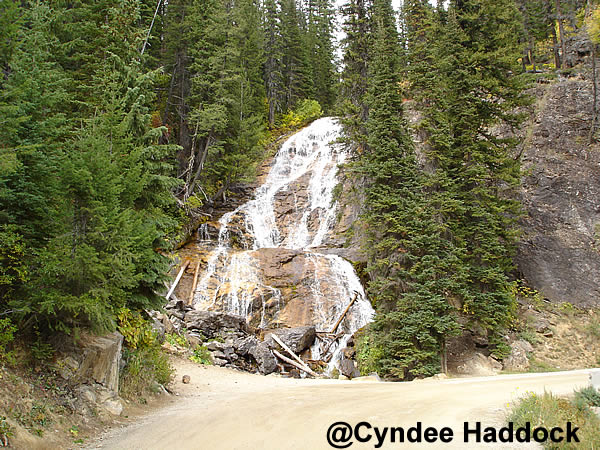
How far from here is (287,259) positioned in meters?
22.3

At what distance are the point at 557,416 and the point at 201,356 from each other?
11186 mm

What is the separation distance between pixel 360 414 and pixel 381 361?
8.42 meters

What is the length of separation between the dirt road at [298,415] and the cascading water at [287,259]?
812 cm

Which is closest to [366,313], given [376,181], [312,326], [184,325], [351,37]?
[312,326]

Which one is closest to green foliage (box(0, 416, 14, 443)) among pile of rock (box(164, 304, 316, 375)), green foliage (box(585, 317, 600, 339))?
pile of rock (box(164, 304, 316, 375))

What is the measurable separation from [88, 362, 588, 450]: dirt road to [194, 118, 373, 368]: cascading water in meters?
8.12

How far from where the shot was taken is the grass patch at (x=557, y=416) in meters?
5.01

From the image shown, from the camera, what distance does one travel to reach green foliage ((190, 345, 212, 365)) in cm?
1371

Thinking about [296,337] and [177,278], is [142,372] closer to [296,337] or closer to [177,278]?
[296,337]

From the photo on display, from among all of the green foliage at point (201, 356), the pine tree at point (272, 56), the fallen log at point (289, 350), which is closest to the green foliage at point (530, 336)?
the fallen log at point (289, 350)

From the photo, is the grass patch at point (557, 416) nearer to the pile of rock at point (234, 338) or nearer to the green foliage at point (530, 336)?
the pile of rock at point (234, 338)

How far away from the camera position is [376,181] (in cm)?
1745

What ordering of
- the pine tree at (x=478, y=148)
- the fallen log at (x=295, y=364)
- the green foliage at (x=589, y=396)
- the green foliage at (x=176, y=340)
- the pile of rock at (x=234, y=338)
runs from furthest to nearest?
the pine tree at (x=478, y=148), the fallen log at (x=295, y=364), the pile of rock at (x=234, y=338), the green foliage at (x=176, y=340), the green foliage at (x=589, y=396)

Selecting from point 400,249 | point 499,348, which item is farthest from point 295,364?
point 499,348
